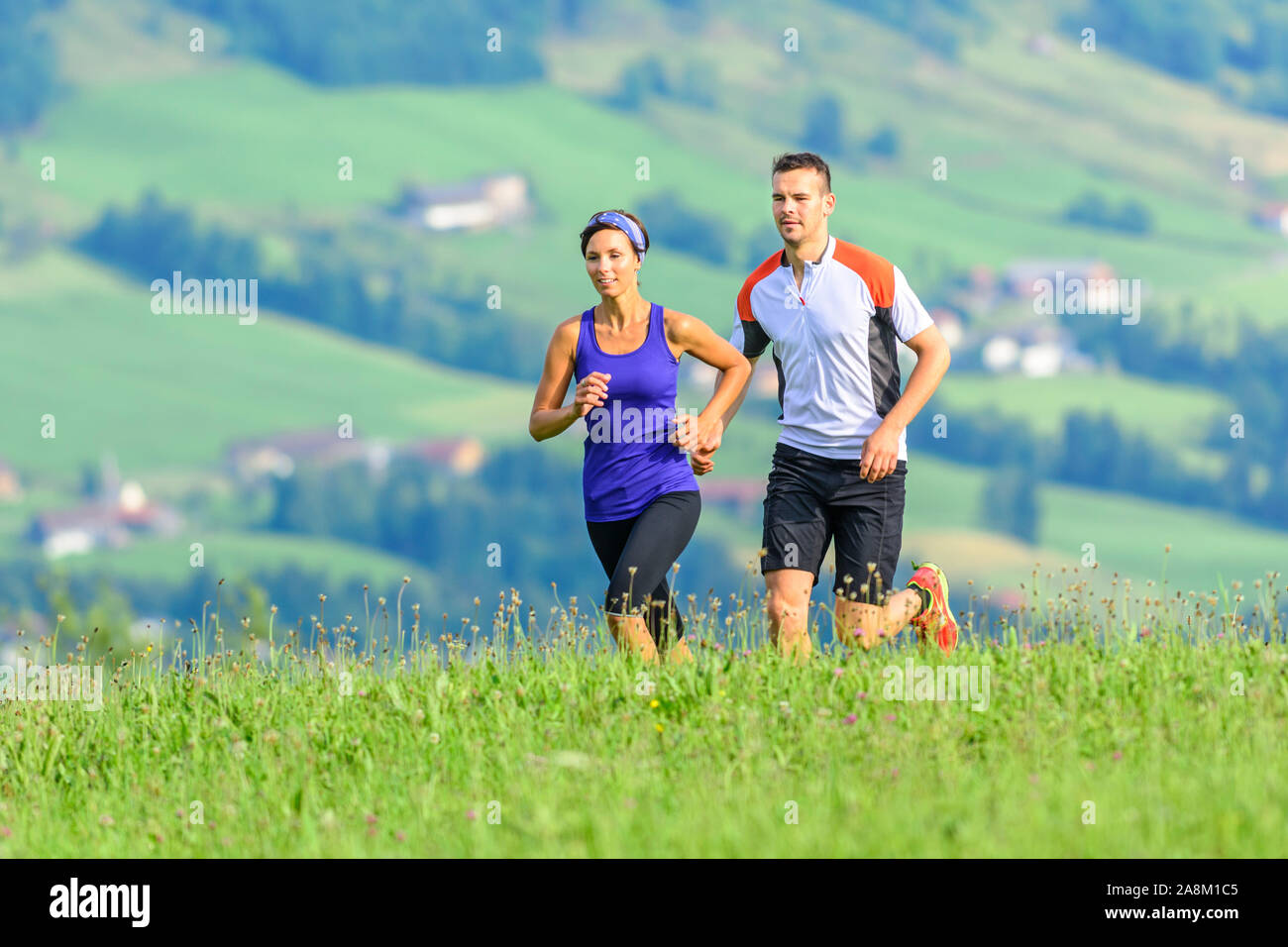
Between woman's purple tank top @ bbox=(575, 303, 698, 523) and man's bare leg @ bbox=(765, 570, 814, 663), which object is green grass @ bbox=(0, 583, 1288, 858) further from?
woman's purple tank top @ bbox=(575, 303, 698, 523)

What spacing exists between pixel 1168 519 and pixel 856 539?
16683 cm

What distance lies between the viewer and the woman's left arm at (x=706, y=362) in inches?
291

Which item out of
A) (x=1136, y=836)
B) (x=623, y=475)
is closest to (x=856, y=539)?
(x=623, y=475)

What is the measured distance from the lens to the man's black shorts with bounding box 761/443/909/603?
7422 mm

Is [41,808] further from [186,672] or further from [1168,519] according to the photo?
[1168,519]

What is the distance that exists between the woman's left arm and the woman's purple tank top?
0.07m

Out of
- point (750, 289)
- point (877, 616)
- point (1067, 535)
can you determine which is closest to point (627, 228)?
point (750, 289)

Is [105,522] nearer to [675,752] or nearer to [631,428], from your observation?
[631,428]

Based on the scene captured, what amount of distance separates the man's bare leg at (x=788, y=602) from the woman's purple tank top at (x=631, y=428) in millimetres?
634

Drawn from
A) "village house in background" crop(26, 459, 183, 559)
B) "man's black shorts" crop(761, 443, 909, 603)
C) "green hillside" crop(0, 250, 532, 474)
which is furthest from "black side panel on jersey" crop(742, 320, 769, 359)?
"green hillside" crop(0, 250, 532, 474)

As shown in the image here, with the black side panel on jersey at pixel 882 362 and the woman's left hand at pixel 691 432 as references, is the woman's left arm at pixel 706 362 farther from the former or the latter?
the black side panel on jersey at pixel 882 362

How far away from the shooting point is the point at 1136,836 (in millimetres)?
4812

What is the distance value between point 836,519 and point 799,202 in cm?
149
